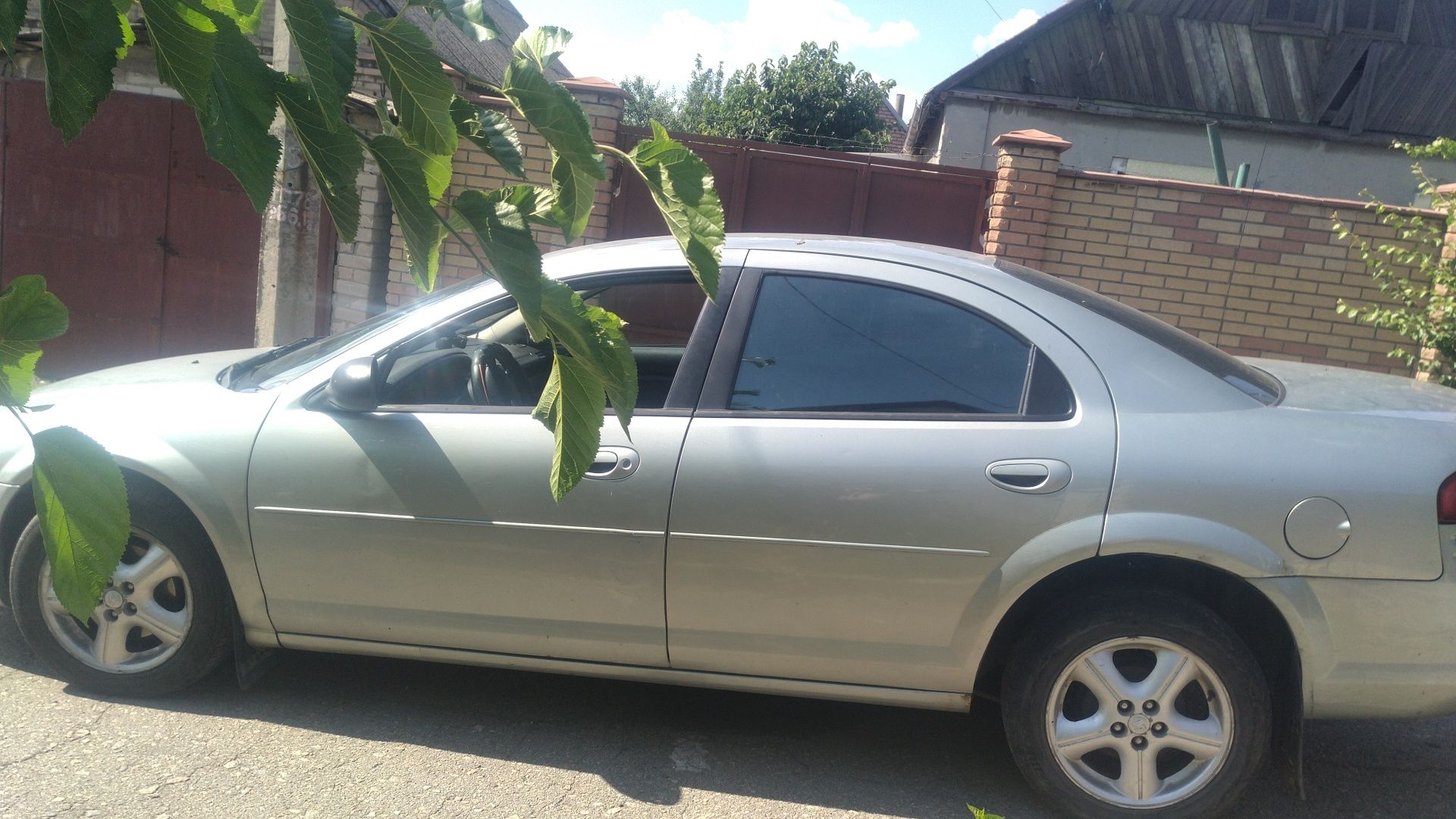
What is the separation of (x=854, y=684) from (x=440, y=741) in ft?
4.22

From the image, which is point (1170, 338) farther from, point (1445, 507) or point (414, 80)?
point (414, 80)

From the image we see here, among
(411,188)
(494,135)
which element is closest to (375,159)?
(411,188)

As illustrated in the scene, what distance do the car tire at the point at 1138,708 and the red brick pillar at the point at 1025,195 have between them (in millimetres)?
4177

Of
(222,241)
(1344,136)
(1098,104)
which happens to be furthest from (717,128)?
(222,241)

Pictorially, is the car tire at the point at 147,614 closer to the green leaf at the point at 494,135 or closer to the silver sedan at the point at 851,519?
the silver sedan at the point at 851,519

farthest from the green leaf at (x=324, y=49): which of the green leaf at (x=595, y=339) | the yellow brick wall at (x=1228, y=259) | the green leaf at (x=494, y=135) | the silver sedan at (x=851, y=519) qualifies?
the yellow brick wall at (x=1228, y=259)

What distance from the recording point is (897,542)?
9.84 feet

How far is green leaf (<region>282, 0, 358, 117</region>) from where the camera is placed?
0.92 m

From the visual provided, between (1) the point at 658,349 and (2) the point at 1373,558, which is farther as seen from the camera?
(1) the point at 658,349

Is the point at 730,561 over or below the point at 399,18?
below

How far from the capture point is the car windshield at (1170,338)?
126 inches

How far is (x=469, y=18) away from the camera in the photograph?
1.10 metres

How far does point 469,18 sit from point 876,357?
2.22 meters

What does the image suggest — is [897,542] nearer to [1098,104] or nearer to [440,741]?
[440,741]
